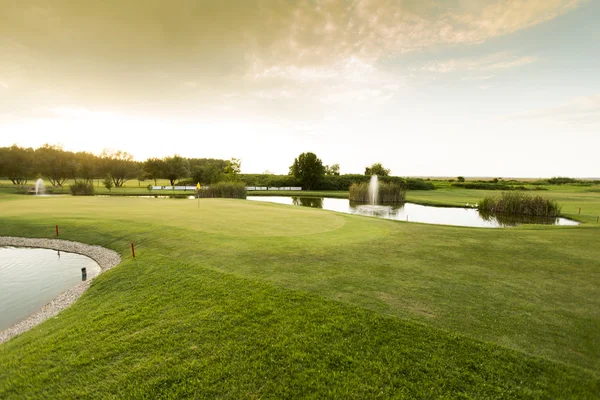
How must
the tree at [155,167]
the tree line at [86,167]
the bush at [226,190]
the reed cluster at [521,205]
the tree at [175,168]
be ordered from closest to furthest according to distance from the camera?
1. the reed cluster at [521,205]
2. the bush at [226,190]
3. the tree line at [86,167]
4. the tree at [155,167]
5. the tree at [175,168]

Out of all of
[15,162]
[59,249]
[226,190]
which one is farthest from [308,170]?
[15,162]

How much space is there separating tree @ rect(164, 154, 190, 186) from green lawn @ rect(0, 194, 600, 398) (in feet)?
250

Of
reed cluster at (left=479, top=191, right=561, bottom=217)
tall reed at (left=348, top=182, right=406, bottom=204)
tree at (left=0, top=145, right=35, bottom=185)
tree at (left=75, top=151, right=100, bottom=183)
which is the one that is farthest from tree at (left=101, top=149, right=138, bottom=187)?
reed cluster at (left=479, top=191, right=561, bottom=217)

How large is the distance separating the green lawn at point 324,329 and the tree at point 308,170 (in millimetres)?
62748

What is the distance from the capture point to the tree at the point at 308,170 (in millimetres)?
71438

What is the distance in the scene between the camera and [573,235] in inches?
492

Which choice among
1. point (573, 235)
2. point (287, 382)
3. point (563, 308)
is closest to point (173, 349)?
point (287, 382)

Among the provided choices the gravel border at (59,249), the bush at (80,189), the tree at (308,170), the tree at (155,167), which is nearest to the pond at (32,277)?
the gravel border at (59,249)

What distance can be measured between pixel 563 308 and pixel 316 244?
724 centimetres

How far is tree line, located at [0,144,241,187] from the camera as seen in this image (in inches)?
2280

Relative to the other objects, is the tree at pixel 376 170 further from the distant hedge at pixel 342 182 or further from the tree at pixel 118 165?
the tree at pixel 118 165

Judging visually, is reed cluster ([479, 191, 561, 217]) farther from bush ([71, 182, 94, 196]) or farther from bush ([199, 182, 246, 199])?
bush ([71, 182, 94, 196])

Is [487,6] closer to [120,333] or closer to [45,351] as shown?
[120,333]

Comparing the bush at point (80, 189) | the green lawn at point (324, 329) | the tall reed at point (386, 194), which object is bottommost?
the green lawn at point (324, 329)
